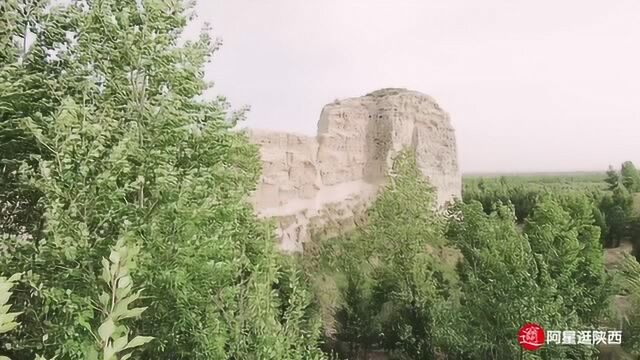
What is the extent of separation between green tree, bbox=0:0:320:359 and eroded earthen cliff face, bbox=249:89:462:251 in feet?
31.8

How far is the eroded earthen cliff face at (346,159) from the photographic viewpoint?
13.5 metres

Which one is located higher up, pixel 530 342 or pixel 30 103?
pixel 30 103

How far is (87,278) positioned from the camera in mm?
2512

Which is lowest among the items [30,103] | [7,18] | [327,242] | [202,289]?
[327,242]

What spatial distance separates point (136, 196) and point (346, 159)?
12.4 meters

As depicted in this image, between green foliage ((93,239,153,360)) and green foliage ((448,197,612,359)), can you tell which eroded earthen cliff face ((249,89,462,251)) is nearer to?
green foliage ((448,197,612,359))

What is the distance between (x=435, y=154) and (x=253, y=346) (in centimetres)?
1459

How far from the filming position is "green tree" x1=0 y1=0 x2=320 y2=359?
2529 millimetres

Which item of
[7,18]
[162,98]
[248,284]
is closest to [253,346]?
[248,284]

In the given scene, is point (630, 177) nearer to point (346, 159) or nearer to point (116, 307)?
point (346, 159)

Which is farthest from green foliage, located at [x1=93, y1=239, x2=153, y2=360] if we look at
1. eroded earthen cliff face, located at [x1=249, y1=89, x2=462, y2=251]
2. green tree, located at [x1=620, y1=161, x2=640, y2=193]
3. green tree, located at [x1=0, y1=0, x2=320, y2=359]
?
green tree, located at [x1=620, y1=161, x2=640, y2=193]

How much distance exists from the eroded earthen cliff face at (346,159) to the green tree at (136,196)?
970 cm

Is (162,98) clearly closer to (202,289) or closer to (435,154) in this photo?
(202,289)

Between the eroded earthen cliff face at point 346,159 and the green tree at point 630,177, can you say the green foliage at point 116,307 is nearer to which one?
the eroded earthen cliff face at point 346,159
